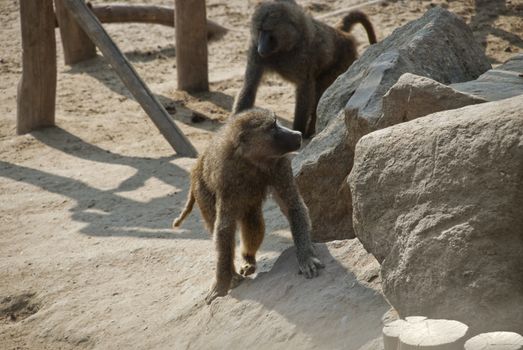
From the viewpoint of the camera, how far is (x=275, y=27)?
9094 mm

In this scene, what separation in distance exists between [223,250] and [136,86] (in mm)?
4316

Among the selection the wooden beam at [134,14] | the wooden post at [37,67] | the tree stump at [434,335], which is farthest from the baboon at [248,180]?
the wooden beam at [134,14]

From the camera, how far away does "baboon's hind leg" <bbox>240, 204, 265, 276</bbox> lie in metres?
5.47

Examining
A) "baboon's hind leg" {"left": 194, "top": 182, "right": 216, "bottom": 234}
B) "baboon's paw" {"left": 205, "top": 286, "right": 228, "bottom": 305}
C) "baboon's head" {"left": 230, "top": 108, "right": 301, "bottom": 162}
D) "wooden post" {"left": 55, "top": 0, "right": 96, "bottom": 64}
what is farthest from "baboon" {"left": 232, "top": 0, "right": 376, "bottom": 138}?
"baboon's paw" {"left": 205, "top": 286, "right": 228, "bottom": 305}

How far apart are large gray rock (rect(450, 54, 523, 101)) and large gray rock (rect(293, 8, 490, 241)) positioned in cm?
57

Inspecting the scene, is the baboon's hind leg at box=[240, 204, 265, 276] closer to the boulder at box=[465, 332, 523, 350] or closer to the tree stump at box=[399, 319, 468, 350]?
the tree stump at box=[399, 319, 468, 350]

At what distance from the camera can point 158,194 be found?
8016 mm

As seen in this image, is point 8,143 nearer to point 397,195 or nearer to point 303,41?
point 303,41

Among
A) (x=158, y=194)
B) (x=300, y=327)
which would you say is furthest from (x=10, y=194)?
(x=300, y=327)

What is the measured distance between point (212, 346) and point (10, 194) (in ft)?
13.7

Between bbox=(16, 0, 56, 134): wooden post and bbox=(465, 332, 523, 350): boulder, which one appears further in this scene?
bbox=(16, 0, 56, 134): wooden post

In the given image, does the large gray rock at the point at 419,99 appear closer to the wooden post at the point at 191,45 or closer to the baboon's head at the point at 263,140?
the baboon's head at the point at 263,140

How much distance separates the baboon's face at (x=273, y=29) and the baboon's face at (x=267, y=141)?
12.8ft

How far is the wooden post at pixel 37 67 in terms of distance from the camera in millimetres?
9641
